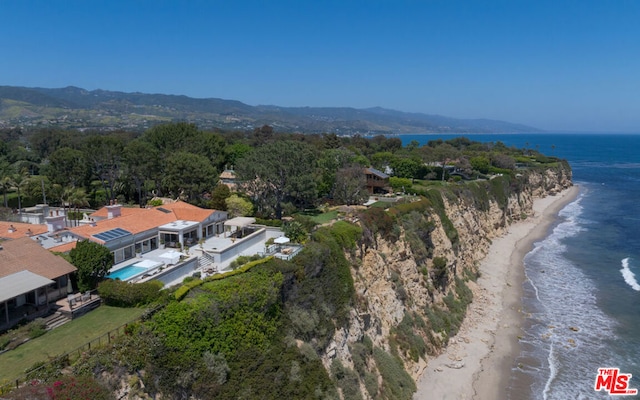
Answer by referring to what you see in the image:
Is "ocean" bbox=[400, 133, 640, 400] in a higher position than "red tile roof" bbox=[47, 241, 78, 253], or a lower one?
lower

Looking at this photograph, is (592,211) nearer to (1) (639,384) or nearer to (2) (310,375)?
(1) (639,384)

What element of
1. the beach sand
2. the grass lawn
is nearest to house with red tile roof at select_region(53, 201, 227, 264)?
the grass lawn

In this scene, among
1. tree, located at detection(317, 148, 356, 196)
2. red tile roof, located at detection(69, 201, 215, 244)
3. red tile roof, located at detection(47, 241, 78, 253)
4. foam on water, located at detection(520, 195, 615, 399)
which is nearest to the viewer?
red tile roof, located at detection(47, 241, 78, 253)

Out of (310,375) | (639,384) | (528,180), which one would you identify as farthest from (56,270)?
(528,180)

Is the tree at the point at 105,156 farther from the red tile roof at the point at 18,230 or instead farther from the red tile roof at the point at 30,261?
the red tile roof at the point at 30,261

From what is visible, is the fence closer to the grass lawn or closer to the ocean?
the grass lawn

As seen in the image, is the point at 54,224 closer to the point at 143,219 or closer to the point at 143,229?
the point at 143,219

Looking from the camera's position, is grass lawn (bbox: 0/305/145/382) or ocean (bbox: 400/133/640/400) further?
ocean (bbox: 400/133/640/400)
